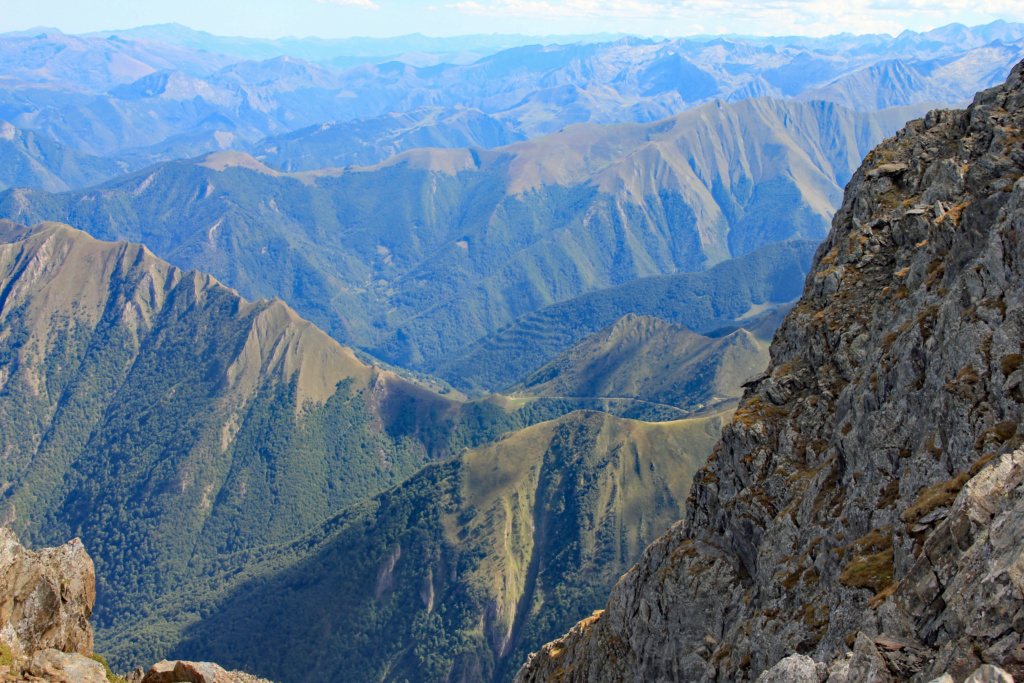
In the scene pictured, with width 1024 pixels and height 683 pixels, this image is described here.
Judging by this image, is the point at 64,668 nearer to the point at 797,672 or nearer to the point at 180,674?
the point at 180,674

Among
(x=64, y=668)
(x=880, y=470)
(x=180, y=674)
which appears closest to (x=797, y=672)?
(x=880, y=470)

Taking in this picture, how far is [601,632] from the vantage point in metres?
61.1

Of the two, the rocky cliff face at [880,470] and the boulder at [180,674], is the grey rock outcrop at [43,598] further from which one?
the rocky cliff face at [880,470]

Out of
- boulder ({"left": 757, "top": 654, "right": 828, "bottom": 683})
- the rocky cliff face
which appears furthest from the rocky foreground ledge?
the rocky cliff face

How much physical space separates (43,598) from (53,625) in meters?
1.72

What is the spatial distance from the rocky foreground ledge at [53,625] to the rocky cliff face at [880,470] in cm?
3277

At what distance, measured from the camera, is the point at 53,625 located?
4056 cm

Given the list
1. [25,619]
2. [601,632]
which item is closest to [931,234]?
[601,632]

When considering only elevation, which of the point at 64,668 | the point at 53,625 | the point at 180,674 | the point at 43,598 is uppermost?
the point at 43,598

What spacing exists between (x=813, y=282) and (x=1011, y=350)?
26197mm

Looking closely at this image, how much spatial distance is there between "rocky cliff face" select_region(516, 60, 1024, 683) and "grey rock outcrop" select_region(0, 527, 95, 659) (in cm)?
3928

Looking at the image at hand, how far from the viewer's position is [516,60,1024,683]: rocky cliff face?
2516 cm

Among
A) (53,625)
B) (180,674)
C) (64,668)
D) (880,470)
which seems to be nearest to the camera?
(64,668)

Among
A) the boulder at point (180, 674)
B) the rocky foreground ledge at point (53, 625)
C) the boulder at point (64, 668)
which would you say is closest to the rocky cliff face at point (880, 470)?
the boulder at point (180, 674)
